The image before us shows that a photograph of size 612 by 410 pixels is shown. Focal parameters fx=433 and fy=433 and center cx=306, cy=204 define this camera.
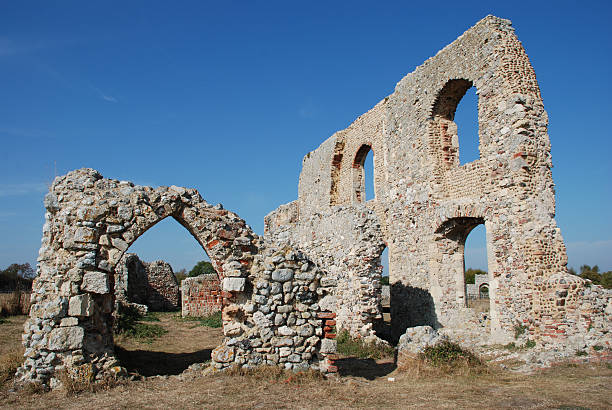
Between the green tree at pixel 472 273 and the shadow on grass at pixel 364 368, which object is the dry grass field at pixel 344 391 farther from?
the green tree at pixel 472 273

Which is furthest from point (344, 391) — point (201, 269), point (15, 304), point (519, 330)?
point (201, 269)

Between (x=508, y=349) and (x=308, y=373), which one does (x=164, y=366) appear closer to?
(x=308, y=373)

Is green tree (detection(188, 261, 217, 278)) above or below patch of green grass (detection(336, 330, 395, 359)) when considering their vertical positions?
above

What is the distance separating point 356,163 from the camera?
637 inches

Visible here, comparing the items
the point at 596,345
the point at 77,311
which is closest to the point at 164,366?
the point at 77,311

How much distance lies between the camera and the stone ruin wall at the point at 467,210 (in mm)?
8516

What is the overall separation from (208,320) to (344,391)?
1002 centimetres

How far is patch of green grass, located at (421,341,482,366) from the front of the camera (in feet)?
22.8

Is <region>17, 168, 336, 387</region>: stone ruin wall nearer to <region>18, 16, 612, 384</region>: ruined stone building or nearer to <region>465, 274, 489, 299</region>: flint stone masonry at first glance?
<region>18, 16, 612, 384</region>: ruined stone building

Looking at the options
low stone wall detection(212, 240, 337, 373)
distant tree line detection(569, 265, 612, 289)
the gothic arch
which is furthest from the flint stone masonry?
the gothic arch

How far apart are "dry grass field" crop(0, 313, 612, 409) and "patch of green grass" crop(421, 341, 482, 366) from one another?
0.79 ft

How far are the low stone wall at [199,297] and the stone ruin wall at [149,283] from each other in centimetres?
279

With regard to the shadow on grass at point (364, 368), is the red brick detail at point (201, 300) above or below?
above

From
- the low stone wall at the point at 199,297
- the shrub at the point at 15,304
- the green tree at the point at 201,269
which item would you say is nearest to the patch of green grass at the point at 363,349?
the low stone wall at the point at 199,297
